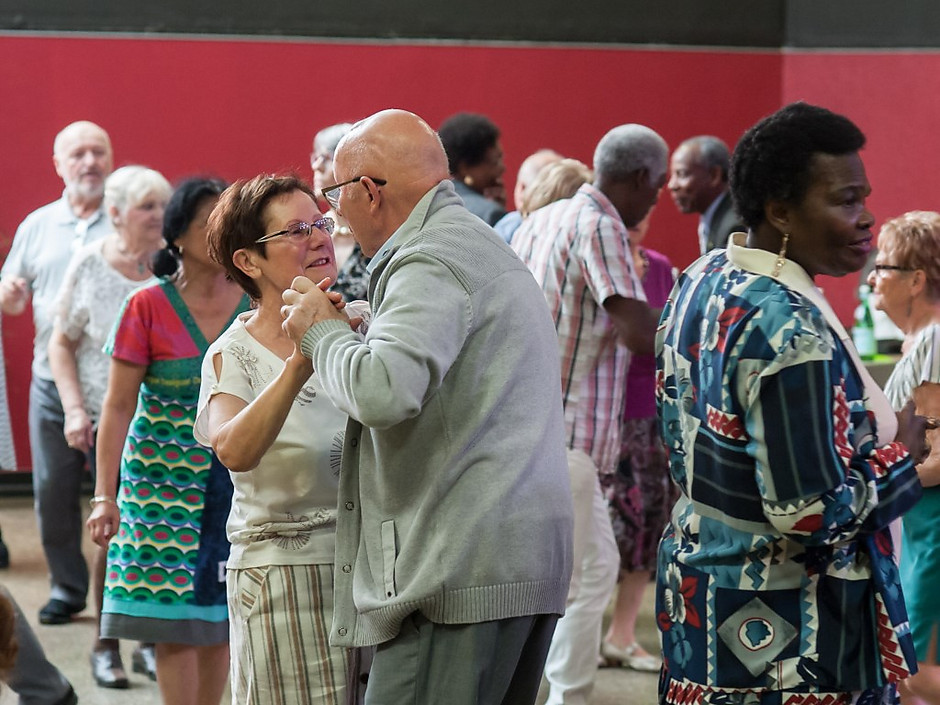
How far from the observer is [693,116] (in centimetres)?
856

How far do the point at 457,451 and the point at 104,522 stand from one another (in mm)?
1636

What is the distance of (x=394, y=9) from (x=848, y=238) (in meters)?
6.34

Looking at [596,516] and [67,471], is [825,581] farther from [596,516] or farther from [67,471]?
[67,471]

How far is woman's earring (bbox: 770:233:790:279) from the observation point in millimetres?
2160

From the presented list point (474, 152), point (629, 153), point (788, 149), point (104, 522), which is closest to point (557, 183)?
point (629, 153)

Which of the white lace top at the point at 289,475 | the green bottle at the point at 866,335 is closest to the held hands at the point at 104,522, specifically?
Result: the white lace top at the point at 289,475

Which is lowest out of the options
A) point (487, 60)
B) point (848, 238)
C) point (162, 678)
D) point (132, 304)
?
point (162, 678)

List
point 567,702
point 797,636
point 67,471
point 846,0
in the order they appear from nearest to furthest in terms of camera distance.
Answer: point 797,636
point 567,702
point 67,471
point 846,0

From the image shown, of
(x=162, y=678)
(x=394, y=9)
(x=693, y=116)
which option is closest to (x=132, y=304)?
(x=162, y=678)

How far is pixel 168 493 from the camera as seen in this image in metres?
3.38

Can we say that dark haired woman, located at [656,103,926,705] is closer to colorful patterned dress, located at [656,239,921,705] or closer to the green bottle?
colorful patterned dress, located at [656,239,921,705]

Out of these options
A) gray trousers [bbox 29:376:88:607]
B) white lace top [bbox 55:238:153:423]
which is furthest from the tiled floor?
white lace top [bbox 55:238:153:423]

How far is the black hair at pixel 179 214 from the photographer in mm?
3506

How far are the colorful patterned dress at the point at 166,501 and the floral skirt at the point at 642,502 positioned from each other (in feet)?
6.31
